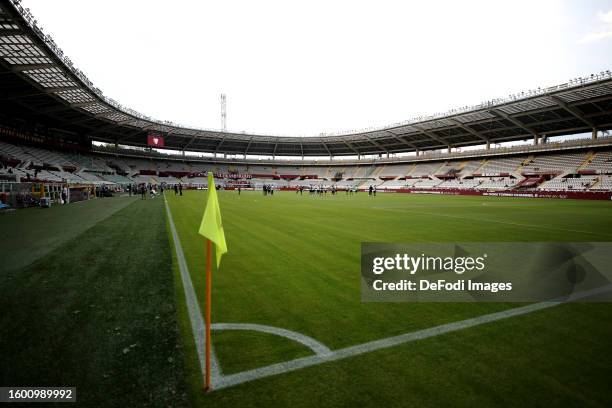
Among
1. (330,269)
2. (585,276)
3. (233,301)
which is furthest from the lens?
(330,269)

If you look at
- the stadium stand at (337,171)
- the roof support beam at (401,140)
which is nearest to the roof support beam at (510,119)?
the stadium stand at (337,171)

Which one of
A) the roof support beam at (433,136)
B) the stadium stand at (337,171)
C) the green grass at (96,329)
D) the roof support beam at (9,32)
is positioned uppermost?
the roof support beam at (9,32)

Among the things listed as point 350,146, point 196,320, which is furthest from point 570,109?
point 196,320

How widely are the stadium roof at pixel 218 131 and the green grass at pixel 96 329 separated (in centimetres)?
2806

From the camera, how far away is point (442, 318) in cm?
411

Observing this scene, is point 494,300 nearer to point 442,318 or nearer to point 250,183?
point 442,318

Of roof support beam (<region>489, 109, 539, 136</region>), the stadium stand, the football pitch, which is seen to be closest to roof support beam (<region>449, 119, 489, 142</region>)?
the stadium stand

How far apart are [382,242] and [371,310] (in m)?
5.18

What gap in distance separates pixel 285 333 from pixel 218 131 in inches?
3214

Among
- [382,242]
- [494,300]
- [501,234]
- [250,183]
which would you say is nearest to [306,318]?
[494,300]

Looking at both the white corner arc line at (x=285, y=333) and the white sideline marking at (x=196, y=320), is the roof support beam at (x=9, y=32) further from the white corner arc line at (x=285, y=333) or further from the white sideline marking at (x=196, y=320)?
the white corner arc line at (x=285, y=333)

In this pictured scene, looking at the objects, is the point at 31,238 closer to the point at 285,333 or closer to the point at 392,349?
the point at 285,333

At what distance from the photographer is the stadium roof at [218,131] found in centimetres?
2938

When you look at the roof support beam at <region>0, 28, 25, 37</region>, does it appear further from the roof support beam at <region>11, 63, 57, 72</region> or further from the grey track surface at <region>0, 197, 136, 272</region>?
the grey track surface at <region>0, 197, 136, 272</region>
